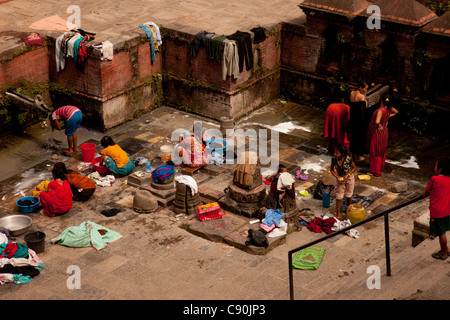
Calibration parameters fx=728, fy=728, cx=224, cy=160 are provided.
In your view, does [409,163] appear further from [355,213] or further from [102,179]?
[102,179]

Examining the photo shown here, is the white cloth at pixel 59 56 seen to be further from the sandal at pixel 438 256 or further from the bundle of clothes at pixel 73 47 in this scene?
the sandal at pixel 438 256

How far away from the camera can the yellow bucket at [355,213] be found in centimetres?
1428

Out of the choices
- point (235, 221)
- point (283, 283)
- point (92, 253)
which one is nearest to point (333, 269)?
point (283, 283)

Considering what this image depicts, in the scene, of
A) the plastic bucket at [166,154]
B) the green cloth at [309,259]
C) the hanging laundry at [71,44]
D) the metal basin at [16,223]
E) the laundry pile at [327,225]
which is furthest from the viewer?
the hanging laundry at [71,44]

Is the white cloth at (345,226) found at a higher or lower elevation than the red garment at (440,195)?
lower

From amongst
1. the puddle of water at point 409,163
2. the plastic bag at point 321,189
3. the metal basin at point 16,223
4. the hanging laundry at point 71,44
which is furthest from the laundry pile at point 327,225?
the hanging laundry at point 71,44

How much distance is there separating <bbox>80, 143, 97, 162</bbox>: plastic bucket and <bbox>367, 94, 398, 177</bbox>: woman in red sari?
20.9 ft

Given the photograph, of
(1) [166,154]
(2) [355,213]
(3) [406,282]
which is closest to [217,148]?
(1) [166,154]

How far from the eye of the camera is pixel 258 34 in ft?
62.5

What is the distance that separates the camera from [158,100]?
20016 millimetres

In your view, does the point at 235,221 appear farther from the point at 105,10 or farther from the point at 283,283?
the point at 105,10

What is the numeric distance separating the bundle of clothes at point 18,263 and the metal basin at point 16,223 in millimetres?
1210

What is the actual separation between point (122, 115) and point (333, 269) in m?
8.44

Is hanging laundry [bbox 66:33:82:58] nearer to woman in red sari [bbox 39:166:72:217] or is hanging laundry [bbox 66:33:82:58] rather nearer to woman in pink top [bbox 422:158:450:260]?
woman in red sari [bbox 39:166:72:217]
